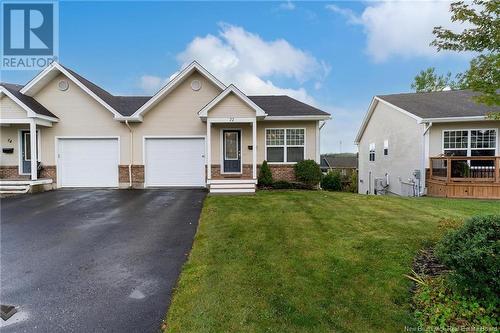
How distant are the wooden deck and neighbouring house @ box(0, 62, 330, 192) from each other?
5.64m

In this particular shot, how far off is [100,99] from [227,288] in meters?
12.4

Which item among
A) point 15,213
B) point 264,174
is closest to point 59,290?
point 15,213

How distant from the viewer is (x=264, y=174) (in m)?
12.7

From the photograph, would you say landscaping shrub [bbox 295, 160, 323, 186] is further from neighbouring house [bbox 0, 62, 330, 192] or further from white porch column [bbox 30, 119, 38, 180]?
white porch column [bbox 30, 119, 38, 180]

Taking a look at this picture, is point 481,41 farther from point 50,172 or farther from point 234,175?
point 50,172

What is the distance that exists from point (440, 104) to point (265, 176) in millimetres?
11117

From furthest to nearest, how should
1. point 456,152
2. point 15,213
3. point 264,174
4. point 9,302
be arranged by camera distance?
point 456,152, point 264,174, point 15,213, point 9,302

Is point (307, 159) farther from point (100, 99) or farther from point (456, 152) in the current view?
point (100, 99)

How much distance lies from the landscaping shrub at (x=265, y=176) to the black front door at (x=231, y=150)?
1284mm

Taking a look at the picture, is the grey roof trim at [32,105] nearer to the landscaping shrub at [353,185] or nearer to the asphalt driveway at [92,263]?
the asphalt driveway at [92,263]

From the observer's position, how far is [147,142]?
13.3 m

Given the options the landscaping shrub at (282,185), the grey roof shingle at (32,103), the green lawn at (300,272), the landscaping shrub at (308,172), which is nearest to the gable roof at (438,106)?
the landscaping shrub at (308,172)

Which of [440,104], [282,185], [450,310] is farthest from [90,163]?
[440,104]

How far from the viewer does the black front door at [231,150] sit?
43.5 feet
